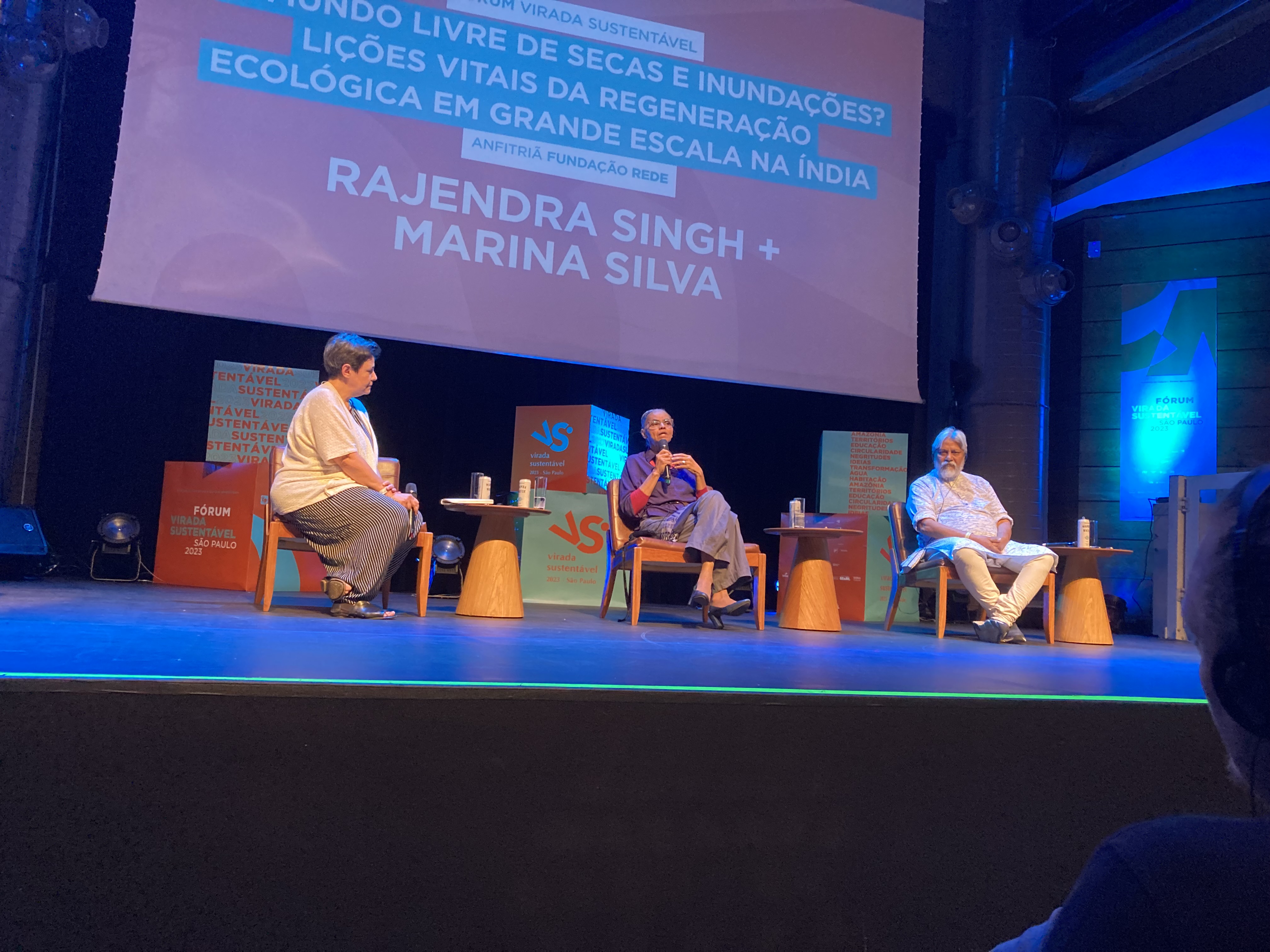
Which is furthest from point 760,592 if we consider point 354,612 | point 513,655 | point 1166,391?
point 1166,391

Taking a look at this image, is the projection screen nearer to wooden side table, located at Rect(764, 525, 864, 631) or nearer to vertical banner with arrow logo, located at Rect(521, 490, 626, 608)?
wooden side table, located at Rect(764, 525, 864, 631)

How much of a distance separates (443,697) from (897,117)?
4.59m

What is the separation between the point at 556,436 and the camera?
5.78m

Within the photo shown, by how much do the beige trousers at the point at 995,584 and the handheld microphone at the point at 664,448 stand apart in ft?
4.51

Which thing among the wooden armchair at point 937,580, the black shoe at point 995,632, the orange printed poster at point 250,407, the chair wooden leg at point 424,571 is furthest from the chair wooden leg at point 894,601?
the orange printed poster at point 250,407

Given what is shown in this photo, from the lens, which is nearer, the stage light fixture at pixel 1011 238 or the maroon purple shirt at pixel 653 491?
the maroon purple shirt at pixel 653 491

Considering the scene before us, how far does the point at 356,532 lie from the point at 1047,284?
4514 millimetres

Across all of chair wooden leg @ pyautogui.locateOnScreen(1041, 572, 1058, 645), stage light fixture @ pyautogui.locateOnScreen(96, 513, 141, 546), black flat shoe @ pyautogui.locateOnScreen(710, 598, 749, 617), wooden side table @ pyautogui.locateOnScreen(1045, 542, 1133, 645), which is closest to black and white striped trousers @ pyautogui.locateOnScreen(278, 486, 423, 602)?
black flat shoe @ pyautogui.locateOnScreen(710, 598, 749, 617)

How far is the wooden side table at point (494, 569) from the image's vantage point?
12.8 feet

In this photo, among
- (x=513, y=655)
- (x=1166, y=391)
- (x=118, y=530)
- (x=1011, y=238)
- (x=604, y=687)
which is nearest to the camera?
(x=604, y=687)

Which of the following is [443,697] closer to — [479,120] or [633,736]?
[633,736]

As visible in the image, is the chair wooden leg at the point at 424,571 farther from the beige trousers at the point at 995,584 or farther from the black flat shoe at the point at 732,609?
the beige trousers at the point at 995,584

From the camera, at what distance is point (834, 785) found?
1525 millimetres

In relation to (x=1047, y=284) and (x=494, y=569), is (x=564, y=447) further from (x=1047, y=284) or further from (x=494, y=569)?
(x=1047, y=284)
